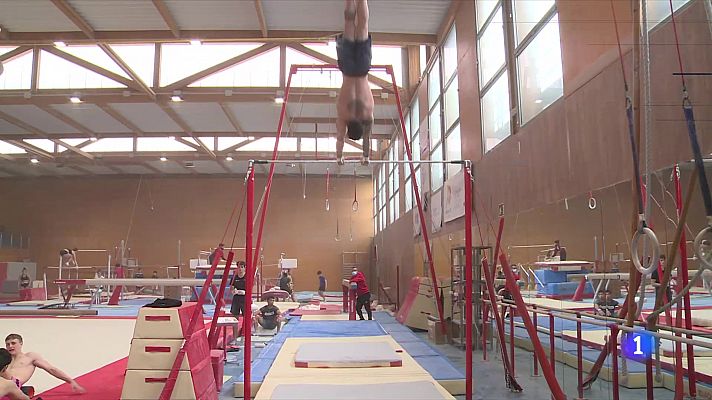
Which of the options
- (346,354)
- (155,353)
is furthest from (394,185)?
(155,353)

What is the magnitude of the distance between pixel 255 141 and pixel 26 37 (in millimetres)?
8176

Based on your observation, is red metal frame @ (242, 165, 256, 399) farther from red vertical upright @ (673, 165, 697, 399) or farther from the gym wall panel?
the gym wall panel

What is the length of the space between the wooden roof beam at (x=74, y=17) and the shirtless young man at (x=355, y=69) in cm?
720

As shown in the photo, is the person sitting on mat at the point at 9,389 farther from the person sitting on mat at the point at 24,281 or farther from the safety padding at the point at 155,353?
the person sitting on mat at the point at 24,281

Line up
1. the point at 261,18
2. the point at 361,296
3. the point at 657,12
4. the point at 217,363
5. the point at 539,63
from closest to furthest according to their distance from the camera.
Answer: the point at 657,12 < the point at 217,363 < the point at 539,63 < the point at 261,18 < the point at 361,296

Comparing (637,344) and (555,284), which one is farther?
(555,284)

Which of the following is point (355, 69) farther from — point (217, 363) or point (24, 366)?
point (24, 366)

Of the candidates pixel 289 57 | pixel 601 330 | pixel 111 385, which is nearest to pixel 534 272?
pixel 601 330

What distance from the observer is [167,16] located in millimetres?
9438

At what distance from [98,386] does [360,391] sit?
90.4 inches

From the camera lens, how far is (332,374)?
5094 millimetres

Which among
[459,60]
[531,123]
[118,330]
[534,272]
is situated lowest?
[118,330]

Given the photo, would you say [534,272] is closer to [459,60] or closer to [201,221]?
[459,60]

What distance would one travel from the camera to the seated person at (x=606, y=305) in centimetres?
402
